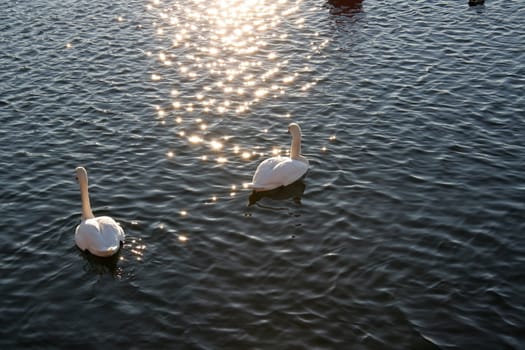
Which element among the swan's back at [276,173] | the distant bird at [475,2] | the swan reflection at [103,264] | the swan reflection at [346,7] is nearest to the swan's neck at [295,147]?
the swan's back at [276,173]

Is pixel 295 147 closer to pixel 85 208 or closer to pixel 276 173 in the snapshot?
pixel 276 173

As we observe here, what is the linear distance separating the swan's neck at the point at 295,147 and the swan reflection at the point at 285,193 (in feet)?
2.98

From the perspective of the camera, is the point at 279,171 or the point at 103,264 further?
the point at 279,171

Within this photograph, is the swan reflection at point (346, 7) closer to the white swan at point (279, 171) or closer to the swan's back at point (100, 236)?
the white swan at point (279, 171)

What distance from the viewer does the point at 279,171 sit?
20.9m

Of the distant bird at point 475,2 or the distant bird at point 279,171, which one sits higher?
the distant bird at point 475,2

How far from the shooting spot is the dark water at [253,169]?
51.6 feet

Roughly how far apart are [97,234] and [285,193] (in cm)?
629

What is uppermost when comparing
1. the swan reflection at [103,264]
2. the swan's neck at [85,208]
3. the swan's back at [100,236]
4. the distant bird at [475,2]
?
the distant bird at [475,2]

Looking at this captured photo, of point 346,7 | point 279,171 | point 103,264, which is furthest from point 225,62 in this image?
point 103,264

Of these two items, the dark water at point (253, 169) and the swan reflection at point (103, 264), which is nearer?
the dark water at point (253, 169)

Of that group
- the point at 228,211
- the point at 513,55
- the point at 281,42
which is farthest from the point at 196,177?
the point at 513,55

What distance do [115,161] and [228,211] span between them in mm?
5346

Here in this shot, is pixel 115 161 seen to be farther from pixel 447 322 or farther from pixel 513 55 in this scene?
pixel 513 55
